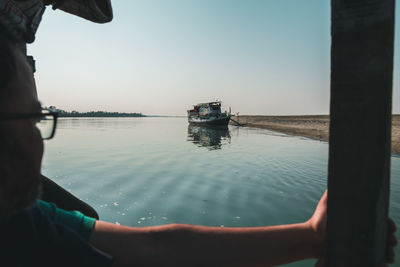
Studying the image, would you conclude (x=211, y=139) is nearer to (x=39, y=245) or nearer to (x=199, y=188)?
(x=199, y=188)

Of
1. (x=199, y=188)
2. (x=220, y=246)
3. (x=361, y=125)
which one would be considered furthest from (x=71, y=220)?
(x=199, y=188)

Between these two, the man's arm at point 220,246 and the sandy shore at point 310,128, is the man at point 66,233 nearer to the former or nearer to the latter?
the man's arm at point 220,246

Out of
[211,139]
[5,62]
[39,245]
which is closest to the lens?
[5,62]

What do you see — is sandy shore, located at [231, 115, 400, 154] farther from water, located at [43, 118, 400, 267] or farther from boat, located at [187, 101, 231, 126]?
water, located at [43, 118, 400, 267]

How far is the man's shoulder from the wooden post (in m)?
1.17

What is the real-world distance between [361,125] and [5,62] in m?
1.44

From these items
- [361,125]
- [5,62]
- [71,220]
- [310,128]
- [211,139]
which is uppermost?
[5,62]

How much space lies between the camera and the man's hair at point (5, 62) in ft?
2.56

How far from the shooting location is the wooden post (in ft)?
2.88

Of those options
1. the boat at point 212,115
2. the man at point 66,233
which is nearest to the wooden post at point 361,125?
the man at point 66,233

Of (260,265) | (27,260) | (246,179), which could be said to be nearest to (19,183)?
(27,260)

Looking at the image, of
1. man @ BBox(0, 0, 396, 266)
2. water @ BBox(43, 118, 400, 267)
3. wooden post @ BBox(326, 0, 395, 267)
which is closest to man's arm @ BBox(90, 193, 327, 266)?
man @ BBox(0, 0, 396, 266)

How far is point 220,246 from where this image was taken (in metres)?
1.27

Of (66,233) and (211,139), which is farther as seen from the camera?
(211,139)
